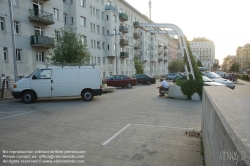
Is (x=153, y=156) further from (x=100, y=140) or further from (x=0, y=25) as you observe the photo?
(x=0, y=25)

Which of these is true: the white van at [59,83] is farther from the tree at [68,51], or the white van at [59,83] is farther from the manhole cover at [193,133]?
the tree at [68,51]

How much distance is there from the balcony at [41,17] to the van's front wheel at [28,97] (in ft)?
51.7

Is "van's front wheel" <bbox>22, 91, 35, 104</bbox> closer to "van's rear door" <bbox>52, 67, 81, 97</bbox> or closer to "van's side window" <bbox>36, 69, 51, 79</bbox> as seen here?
"van's side window" <bbox>36, 69, 51, 79</bbox>

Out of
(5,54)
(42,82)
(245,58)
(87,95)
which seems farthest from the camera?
(245,58)

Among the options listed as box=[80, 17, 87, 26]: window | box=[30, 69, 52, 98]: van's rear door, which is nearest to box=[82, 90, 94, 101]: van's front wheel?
box=[30, 69, 52, 98]: van's rear door

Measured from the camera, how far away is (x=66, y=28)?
3086 cm

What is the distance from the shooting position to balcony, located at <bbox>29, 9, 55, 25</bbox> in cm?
2347

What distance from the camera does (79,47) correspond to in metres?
20.8

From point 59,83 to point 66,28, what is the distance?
869 inches

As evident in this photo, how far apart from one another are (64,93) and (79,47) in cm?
1027

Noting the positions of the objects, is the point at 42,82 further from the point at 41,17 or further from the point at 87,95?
the point at 41,17

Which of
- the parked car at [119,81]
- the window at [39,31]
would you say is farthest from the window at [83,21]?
the parked car at [119,81]

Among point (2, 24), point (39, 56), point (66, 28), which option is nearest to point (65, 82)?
point (2, 24)

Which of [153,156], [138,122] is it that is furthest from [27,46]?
[153,156]
